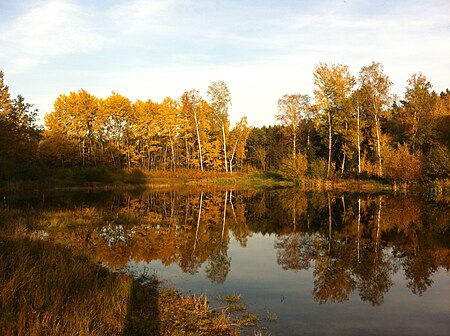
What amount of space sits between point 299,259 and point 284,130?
4371 centimetres

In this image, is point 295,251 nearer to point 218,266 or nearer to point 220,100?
point 218,266

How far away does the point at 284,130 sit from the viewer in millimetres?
55375

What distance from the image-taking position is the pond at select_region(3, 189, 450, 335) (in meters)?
8.23

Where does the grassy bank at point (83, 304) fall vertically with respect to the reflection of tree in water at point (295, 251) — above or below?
above

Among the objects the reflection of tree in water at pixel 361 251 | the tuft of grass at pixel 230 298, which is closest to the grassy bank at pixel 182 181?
the reflection of tree in water at pixel 361 251

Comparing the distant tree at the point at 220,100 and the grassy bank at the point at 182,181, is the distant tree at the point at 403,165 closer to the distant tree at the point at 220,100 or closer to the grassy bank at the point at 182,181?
the grassy bank at the point at 182,181

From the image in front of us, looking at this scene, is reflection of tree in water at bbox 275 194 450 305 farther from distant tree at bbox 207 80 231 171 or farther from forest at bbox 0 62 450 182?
distant tree at bbox 207 80 231 171

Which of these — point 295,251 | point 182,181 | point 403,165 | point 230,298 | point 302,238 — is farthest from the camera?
point 182,181

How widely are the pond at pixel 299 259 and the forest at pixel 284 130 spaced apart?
2127 cm

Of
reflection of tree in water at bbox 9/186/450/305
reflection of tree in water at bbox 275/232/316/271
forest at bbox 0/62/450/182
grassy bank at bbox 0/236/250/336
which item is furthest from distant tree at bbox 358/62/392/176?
grassy bank at bbox 0/236/250/336

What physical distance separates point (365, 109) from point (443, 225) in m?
30.7

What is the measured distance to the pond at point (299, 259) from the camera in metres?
8.23

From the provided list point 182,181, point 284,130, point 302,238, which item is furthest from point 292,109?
point 302,238

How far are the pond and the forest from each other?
2127 centimetres
